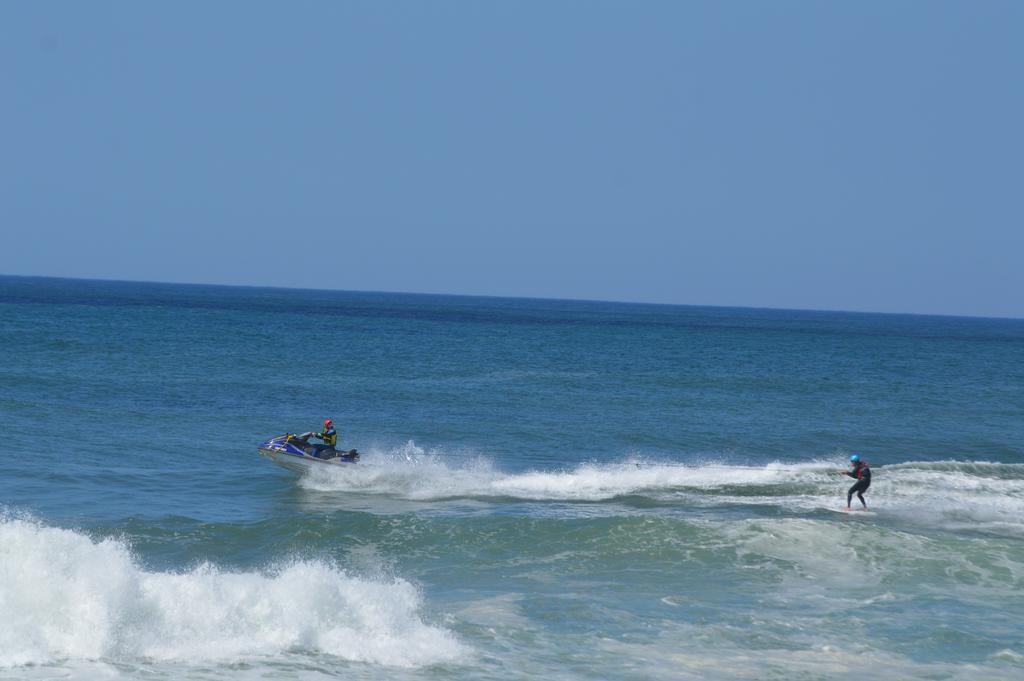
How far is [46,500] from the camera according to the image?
21094 millimetres

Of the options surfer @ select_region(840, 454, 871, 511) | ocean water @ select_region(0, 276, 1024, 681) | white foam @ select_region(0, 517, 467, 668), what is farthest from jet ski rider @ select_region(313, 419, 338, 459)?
surfer @ select_region(840, 454, 871, 511)

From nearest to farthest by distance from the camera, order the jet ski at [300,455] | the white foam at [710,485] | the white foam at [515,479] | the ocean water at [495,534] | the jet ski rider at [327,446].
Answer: the ocean water at [495,534]
the white foam at [710,485]
the white foam at [515,479]
the jet ski at [300,455]
the jet ski rider at [327,446]

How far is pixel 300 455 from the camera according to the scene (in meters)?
25.0

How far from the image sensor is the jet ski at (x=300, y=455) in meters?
25.0

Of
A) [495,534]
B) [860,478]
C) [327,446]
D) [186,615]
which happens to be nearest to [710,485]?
[860,478]

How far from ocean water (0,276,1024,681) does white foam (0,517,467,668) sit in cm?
4

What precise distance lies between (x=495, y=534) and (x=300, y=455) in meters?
6.93

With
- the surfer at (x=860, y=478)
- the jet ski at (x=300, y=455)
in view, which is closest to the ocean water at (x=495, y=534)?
the jet ski at (x=300, y=455)

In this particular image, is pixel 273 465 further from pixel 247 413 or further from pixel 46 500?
pixel 247 413

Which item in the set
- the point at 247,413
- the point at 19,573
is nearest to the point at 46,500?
the point at 19,573

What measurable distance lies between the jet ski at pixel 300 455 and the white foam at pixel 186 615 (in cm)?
1001

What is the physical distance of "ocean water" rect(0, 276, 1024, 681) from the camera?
13391 millimetres

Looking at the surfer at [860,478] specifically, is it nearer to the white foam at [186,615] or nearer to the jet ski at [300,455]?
the jet ski at [300,455]

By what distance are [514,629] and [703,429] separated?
22.4 metres
